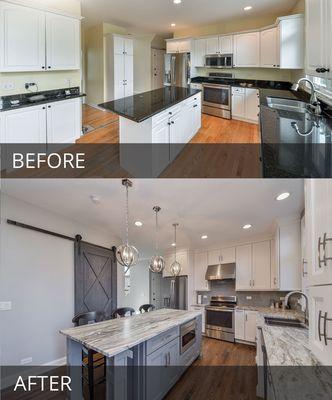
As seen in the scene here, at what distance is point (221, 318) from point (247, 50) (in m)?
5.71

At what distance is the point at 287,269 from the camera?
475cm

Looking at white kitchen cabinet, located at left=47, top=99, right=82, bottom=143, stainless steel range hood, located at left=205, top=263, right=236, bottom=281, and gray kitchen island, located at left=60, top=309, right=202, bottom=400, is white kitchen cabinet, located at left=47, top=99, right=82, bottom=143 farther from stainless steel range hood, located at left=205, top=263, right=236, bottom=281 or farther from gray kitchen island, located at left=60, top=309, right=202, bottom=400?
stainless steel range hood, located at left=205, top=263, right=236, bottom=281

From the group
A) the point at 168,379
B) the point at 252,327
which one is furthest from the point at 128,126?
the point at 252,327

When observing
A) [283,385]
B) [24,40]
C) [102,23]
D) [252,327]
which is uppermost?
[102,23]

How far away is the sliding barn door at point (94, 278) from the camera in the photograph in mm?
4957

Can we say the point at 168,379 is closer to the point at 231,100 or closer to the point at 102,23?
the point at 231,100

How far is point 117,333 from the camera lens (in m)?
2.99

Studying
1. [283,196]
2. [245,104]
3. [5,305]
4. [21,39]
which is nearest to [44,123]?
[21,39]

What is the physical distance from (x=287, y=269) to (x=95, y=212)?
2950mm

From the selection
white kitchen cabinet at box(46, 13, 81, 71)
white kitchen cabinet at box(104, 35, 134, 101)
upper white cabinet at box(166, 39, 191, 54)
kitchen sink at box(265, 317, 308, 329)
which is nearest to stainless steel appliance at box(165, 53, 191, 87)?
upper white cabinet at box(166, 39, 191, 54)

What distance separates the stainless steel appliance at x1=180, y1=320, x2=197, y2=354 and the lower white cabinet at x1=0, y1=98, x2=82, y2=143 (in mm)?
3241

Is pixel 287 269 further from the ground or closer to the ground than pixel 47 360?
further from the ground

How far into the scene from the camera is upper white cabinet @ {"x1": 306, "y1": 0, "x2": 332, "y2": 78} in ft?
7.30

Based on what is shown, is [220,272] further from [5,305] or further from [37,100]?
[37,100]
